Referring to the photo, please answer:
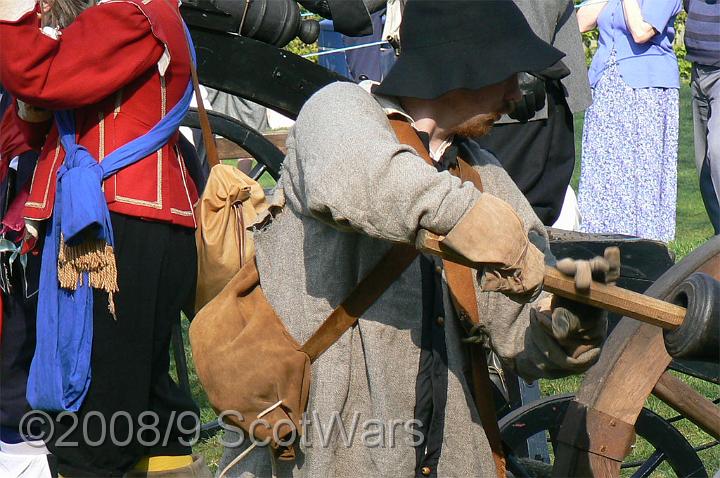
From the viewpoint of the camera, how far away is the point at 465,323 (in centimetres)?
255

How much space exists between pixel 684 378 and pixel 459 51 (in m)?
3.25

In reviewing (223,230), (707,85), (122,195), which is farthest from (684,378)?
(223,230)

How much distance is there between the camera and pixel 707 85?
7016 mm

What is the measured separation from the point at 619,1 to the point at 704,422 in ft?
17.5

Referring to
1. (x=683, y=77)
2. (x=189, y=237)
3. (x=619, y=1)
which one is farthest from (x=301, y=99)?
(x=683, y=77)

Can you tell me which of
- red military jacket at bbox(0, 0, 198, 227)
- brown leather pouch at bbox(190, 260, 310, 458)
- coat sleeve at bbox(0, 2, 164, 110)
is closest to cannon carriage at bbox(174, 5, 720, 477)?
brown leather pouch at bbox(190, 260, 310, 458)

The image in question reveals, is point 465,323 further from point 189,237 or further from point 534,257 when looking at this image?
point 189,237

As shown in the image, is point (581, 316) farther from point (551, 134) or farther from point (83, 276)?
point (551, 134)

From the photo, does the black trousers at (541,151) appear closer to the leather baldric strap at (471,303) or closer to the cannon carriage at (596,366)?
the cannon carriage at (596,366)

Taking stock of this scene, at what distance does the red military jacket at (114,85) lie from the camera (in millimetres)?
3256

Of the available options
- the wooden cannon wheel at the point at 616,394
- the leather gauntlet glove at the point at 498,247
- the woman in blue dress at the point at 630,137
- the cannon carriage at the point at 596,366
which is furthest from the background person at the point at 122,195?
the woman in blue dress at the point at 630,137

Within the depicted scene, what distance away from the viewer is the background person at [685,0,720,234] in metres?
6.90

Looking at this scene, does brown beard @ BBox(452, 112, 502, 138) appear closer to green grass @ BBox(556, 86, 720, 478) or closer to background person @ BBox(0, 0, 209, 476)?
green grass @ BBox(556, 86, 720, 478)

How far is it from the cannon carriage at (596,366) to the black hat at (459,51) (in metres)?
0.56
